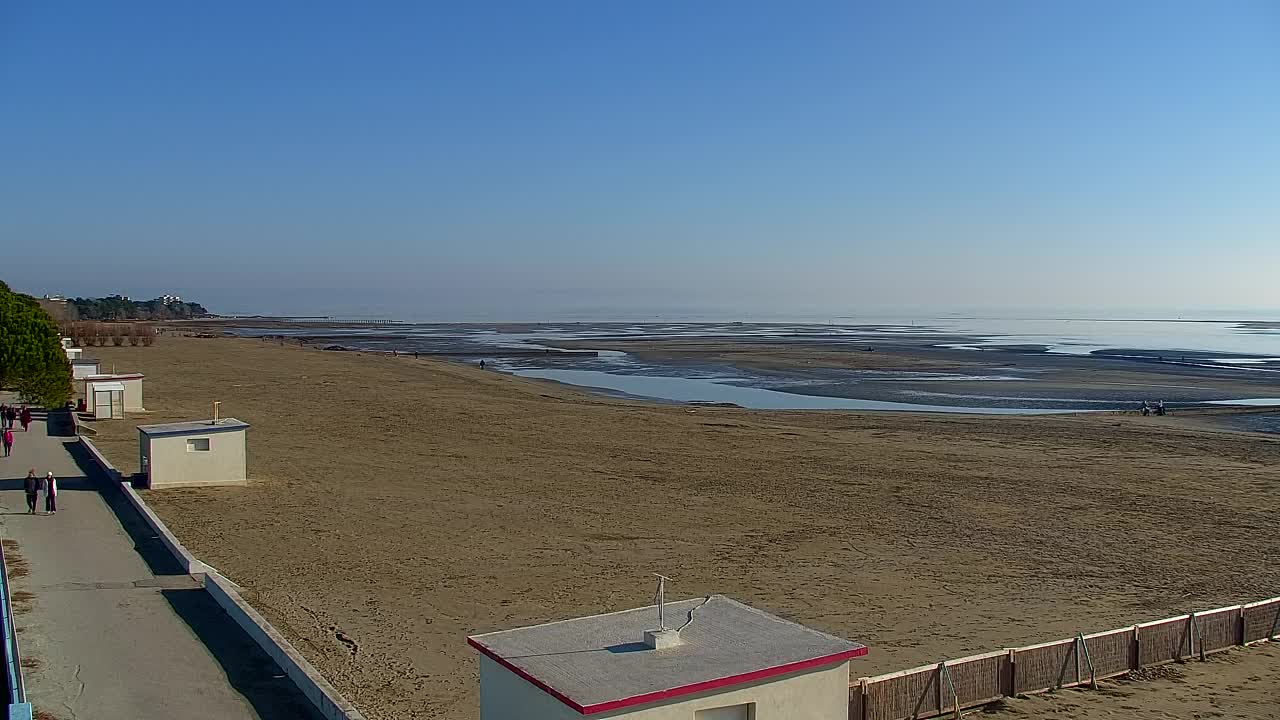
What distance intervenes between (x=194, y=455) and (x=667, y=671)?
68.7 feet

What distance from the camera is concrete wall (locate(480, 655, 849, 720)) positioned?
8.38 m

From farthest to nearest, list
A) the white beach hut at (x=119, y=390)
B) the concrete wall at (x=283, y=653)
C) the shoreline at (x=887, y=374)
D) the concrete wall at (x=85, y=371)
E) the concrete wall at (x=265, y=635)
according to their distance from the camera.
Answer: the shoreline at (x=887, y=374)
the concrete wall at (x=85, y=371)
the white beach hut at (x=119, y=390)
the concrete wall at (x=265, y=635)
the concrete wall at (x=283, y=653)

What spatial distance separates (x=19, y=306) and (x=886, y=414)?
3580 centimetres

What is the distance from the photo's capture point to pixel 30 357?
3728cm

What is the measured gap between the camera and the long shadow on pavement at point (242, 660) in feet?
39.6

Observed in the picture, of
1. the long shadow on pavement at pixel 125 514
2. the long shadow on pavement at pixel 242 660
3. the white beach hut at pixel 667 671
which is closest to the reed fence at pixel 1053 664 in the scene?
the white beach hut at pixel 667 671

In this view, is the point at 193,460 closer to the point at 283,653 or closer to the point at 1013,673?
the point at 283,653

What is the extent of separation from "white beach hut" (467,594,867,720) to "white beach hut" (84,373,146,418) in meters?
35.8

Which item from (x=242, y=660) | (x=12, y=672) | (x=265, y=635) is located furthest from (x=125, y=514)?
(x=12, y=672)

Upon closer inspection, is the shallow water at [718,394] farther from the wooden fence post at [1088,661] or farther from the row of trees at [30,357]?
the wooden fence post at [1088,661]

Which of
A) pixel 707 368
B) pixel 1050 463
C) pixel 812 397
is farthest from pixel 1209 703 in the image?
pixel 707 368

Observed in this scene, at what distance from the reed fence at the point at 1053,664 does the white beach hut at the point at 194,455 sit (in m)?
19.7

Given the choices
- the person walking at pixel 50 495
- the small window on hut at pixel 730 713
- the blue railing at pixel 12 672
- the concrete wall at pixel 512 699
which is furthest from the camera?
the person walking at pixel 50 495

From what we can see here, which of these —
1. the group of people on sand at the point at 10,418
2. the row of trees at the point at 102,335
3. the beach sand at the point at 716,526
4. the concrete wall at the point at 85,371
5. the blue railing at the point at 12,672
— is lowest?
the beach sand at the point at 716,526
